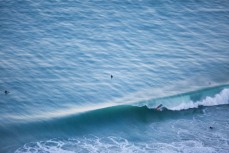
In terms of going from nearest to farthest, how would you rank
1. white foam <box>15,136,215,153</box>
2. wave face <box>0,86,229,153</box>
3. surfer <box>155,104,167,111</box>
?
1. white foam <box>15,136,215,153</box>
2. wave face <box>0,86,229,153</box>
3. surfer <box>155,104,167,111</box>

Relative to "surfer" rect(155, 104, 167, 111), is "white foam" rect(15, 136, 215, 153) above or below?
below

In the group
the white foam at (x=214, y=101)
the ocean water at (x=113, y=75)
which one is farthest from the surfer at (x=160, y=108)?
the white foam at (x=214, y=101)

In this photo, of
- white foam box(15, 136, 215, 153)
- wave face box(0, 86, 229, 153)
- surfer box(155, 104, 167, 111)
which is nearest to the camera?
white foam box(15, 136, 215, 153)

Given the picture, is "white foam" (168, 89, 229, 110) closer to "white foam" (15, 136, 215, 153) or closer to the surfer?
the surfer

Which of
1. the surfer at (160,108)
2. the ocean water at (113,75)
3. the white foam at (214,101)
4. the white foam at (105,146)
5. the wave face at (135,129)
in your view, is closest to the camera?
the white foam at (105,146)

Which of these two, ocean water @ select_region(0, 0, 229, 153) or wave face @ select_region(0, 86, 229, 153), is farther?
ocean water @ select_region(0, 0, 229, 153)

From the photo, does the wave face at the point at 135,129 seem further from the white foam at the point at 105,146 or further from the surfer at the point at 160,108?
the surfer at the point at 160,108

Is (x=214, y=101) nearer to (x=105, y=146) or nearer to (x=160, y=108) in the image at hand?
(x=160, y=108)

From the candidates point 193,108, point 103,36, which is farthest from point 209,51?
point 103,36

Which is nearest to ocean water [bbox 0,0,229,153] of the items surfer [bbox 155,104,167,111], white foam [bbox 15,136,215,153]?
white foam [bbox 15,136,215,153]
